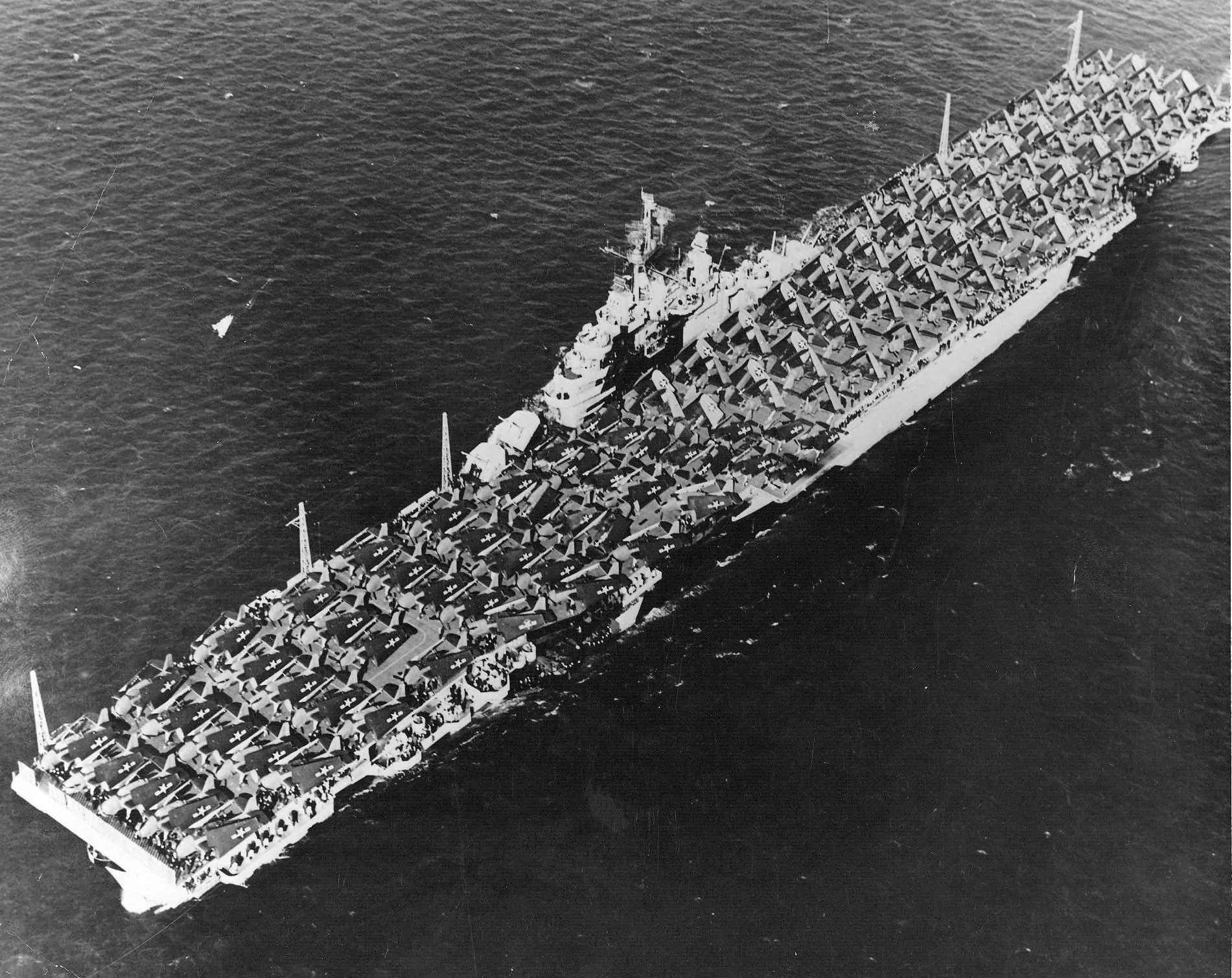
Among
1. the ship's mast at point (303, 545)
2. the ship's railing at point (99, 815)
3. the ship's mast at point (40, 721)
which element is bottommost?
the ship's railing at point (99, 815)

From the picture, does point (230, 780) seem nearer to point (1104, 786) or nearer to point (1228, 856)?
point (1104, 786)

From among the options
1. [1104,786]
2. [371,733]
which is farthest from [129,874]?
[1104,786]

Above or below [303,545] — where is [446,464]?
above

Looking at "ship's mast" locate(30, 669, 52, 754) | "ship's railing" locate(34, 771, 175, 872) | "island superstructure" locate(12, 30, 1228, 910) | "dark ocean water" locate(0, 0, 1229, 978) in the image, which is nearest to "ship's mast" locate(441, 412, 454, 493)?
"island superstructure" locate(12, 30, 1228, 910)

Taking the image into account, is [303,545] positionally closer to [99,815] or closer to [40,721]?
[40,721]

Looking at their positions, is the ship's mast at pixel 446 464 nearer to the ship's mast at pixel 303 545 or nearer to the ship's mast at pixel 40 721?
the ship's mast at pixel 303 545

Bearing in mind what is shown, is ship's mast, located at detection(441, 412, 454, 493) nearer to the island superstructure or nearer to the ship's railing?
the island superstructure

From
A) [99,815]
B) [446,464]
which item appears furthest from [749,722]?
[99,815]

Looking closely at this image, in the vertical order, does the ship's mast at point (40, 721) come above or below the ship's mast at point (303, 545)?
below

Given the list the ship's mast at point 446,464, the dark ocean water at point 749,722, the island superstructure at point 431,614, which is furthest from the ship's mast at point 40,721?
the ship's mast at point 446,464
